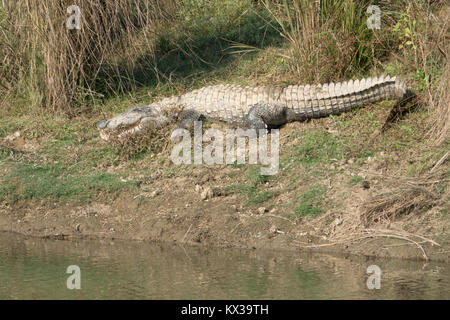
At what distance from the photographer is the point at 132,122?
739 centimetres

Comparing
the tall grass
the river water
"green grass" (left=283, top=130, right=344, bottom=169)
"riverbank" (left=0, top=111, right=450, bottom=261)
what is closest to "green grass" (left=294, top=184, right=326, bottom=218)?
"riverbank" (left=0, top=111, right=450, bottom=261)

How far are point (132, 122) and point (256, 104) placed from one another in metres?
1.40

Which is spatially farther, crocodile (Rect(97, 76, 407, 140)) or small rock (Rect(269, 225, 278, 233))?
crocodile (Rect(97, 76, 407, 140))

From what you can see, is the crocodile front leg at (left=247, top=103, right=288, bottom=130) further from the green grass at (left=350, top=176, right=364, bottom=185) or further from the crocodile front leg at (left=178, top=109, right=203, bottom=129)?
the green grass at (left=350, top=176, right=364, bottom=185)

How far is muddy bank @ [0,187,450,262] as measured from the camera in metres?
5.32

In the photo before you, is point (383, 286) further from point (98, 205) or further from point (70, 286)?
point (98, 205)

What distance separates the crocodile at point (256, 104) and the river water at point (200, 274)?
2053 millimetres

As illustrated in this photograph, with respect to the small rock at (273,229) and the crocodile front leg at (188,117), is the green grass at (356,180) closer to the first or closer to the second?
the small rock at (273,229)

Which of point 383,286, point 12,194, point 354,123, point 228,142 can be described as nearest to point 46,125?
point 12,194

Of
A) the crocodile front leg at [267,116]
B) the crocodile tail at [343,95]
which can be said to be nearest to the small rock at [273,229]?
the crocodile front leg at [267,116]

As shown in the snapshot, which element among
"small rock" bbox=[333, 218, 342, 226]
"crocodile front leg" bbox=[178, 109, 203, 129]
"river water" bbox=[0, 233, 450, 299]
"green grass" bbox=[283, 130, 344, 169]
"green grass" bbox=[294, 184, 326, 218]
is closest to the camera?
"river water" bbox=[0, 233, 450, 299]

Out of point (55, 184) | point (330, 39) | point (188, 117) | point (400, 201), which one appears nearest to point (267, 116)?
point (188, 117)

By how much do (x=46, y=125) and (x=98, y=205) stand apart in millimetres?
1670

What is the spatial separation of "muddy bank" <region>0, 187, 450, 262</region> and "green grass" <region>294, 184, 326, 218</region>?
0.09 metres
